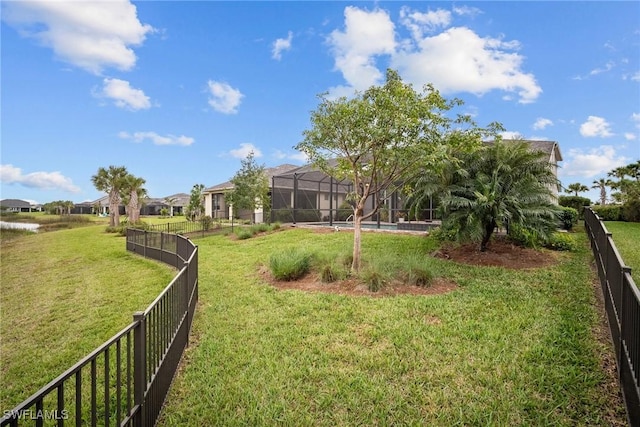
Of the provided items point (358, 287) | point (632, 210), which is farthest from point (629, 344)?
point (632, 210)

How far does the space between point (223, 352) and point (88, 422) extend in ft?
4.61

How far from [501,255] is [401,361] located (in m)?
6.15

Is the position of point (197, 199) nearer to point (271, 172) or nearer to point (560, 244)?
point (271, 172)

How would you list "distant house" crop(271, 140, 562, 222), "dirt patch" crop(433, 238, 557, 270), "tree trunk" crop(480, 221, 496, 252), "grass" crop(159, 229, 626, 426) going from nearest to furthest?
"grass" crop(159, 229, 626, 426), "dirt patch" crop(433, 238, 557, 270), "tree trunk" crop(480, 221, 496, 252), "distant house" crop(271, 140, 562, 222)

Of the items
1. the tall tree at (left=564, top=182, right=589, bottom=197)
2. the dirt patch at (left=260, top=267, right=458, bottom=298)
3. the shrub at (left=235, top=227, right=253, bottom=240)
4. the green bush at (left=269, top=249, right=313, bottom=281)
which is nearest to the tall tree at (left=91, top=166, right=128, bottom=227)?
the shrub at (left=235, top=227, right=253, bottom=240)

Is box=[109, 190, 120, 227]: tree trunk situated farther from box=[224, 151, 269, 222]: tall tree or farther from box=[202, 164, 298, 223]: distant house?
box=[224, 151, 269, 222]: tall tree

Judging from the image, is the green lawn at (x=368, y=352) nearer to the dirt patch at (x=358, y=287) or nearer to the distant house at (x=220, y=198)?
the dirt patch at (x=358, y=287)

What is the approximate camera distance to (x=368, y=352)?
3871 millimetres

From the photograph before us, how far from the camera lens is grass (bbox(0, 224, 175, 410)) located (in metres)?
4.58

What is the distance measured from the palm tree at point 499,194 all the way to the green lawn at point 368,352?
1.14 metres

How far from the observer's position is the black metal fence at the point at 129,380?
5.85 ft

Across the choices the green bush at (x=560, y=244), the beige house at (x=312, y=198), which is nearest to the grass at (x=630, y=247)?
the green bush at (x=560, y=244)

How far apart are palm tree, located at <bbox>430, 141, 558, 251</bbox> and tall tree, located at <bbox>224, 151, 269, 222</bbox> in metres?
14.0

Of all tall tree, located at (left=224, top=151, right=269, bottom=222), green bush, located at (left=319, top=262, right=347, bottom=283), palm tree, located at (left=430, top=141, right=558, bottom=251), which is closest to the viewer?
green bush, located at (left=319, top=262, right=347, bottom=283)
